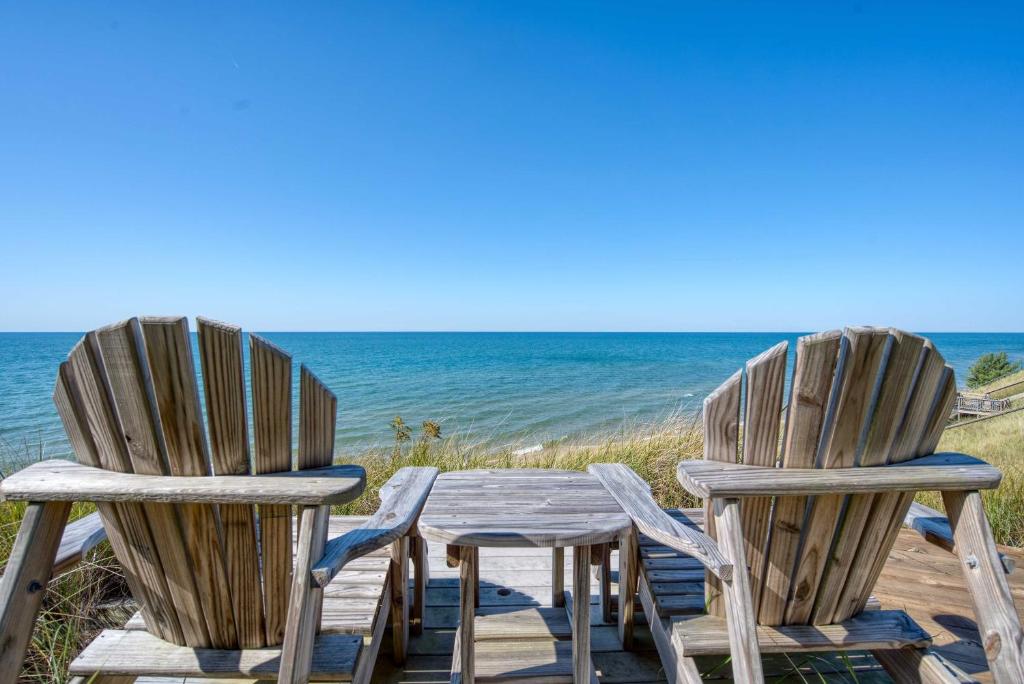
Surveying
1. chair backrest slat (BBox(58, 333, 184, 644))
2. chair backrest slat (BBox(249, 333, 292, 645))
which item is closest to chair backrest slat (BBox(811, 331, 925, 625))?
chair backrest slat (BBox(249, 333, 292, 645))

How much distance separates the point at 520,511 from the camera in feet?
3.94

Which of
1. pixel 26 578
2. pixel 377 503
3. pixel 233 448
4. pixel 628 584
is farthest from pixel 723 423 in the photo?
pixel 377 503

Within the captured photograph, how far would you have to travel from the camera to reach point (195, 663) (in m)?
1.11

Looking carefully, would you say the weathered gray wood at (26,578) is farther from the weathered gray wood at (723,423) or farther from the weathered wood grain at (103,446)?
the weathered gray wood at (723,423)

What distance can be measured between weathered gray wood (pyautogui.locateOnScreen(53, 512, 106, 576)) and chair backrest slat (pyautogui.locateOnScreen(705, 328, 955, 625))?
1.65 metres

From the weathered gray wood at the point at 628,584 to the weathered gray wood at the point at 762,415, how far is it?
0.56 meters

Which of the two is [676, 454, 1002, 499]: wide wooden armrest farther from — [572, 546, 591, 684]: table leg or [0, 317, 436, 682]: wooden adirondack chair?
[0, 317, 436, 682]: wooden adirondack chair

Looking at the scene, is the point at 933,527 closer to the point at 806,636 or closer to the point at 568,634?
the point at 806,636

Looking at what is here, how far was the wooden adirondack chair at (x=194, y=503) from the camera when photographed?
3.08 ft

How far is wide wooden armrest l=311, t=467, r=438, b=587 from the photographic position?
3.19ft

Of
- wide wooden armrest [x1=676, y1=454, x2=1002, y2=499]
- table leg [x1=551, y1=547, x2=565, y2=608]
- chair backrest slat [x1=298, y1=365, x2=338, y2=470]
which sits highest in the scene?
chair backrest slat [x1=298, y1=365, x2=338, y2=470]

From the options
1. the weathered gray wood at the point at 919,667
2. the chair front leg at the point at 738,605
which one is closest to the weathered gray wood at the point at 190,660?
the chair front leg at the point at 738,605

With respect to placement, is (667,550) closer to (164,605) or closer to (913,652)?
(913,652)

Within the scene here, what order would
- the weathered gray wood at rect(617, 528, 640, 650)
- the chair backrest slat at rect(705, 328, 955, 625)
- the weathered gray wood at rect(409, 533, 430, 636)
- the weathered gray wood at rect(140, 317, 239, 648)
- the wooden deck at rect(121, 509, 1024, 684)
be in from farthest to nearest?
the weathered gray wood at rect(409, 533, 430, 636) → the weathered gray wood at rect(617, 528, 640, 650) → the wooden deck at rect(121, 509, 1024, 684) → the chair backrest slat at rect(705, 328, 955, 625) → the weathered gray wood at rect(140, 317, 239, 648)
